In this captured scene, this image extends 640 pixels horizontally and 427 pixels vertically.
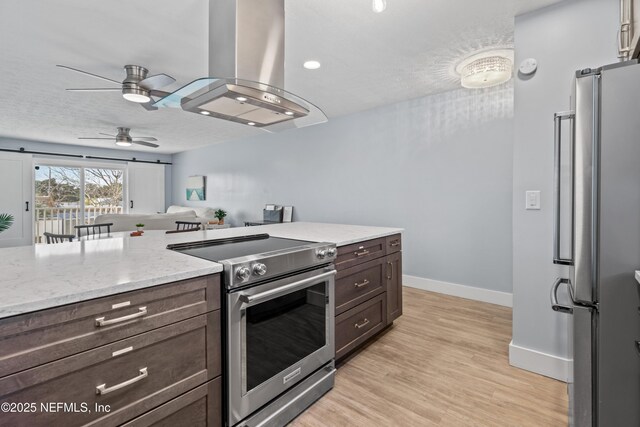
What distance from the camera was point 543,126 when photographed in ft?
6.35

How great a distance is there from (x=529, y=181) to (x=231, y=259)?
1.98 metres

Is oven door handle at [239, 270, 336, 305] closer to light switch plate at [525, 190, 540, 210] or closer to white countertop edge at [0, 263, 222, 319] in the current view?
white countertop edge at [0, 263, 222, 319]

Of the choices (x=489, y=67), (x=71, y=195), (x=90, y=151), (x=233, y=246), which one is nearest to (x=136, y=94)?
(x=233, y=246)

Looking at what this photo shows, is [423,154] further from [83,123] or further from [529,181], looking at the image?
[83,123]

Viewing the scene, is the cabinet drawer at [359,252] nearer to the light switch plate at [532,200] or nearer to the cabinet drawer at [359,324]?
the cabinet drawer at [359,324]

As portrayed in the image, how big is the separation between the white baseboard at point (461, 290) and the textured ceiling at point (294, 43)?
2339 mm

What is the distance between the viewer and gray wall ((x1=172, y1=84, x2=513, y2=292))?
3.25 metres

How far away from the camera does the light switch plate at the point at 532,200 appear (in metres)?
1.97

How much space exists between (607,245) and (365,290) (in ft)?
4.65

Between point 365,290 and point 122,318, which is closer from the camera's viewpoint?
point 122,318

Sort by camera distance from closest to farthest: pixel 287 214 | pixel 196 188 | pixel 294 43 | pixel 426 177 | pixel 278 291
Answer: pixel 278 291 → pixel 294 43 → pixel 426 177 → pixel 287 214 → pixel 196 188

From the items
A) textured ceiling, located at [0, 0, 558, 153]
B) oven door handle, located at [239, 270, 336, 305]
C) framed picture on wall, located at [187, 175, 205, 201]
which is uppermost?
textured ceiling, located at [0, 0, 558, 153]

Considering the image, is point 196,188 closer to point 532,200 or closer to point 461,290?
point 461,290

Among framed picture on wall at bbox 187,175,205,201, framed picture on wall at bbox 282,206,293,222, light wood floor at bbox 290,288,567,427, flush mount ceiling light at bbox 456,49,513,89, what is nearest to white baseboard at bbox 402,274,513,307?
light wood floor at bbox 290,288,567,427
